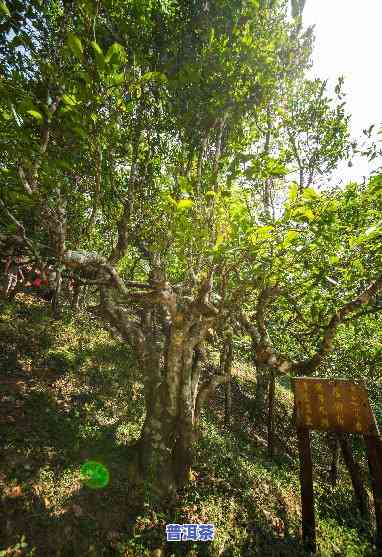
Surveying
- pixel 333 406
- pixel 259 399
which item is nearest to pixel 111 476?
pixel 333 406

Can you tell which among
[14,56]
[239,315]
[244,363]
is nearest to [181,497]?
[239,315]

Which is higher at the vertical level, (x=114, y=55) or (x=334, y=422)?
(x=114, y=55)

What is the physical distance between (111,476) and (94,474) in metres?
0.37

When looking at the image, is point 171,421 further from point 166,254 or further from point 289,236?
point 289,236

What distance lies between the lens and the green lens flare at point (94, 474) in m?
5.71

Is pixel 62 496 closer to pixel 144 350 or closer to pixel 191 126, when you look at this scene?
pixel 144 350

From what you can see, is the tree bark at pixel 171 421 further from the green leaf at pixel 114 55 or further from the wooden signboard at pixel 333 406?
the green leaf at pixel 114 55

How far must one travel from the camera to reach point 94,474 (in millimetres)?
5992

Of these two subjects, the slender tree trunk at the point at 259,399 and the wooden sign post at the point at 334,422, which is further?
the slender tree trunk at the point at 259,399

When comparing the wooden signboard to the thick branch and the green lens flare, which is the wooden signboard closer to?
the thick branch

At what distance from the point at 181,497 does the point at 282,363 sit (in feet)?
12.2

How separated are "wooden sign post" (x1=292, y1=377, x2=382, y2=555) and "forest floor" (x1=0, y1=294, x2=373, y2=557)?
1.06 m

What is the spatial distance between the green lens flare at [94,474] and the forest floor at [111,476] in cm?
12

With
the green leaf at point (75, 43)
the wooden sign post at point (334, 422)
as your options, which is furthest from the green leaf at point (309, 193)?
the wooden sign post at point (334, 422)
